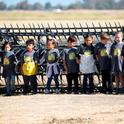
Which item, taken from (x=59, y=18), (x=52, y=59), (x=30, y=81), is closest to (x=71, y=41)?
(x=52, y=59)

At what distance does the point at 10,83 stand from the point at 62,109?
318 cm

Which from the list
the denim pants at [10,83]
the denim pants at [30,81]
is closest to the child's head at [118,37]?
the denim pants at [30,81]

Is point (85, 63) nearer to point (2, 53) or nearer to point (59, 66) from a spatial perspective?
point (59, 66)

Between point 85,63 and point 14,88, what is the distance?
2.19 m

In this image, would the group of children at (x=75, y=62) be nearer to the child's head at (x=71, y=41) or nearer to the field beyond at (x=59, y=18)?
the child's head at (x=71, y=41)

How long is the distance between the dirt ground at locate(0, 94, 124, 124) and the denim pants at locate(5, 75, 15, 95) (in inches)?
28.0

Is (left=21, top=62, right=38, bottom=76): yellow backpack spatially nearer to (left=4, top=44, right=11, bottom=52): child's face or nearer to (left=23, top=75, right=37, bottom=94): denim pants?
(left=23, top=75, right=37, bottom=94): denim pants

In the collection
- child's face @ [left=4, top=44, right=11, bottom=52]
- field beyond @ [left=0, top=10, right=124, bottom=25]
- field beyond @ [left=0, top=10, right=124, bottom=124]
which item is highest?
child's face @ [left=4, top=44, right=11, bottom=52]

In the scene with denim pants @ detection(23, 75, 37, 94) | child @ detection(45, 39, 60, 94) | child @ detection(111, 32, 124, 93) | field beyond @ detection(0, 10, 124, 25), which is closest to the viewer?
child @ detection(111, 32, 124, 93)

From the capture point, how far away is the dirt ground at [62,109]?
515 inches

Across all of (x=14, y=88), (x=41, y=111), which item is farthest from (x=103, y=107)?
(x=14, y=88)

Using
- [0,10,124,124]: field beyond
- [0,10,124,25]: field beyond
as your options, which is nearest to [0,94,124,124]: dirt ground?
[0,10,124,124]: field beyond

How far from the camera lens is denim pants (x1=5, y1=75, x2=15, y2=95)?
16994 mm

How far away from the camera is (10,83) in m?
17.1
